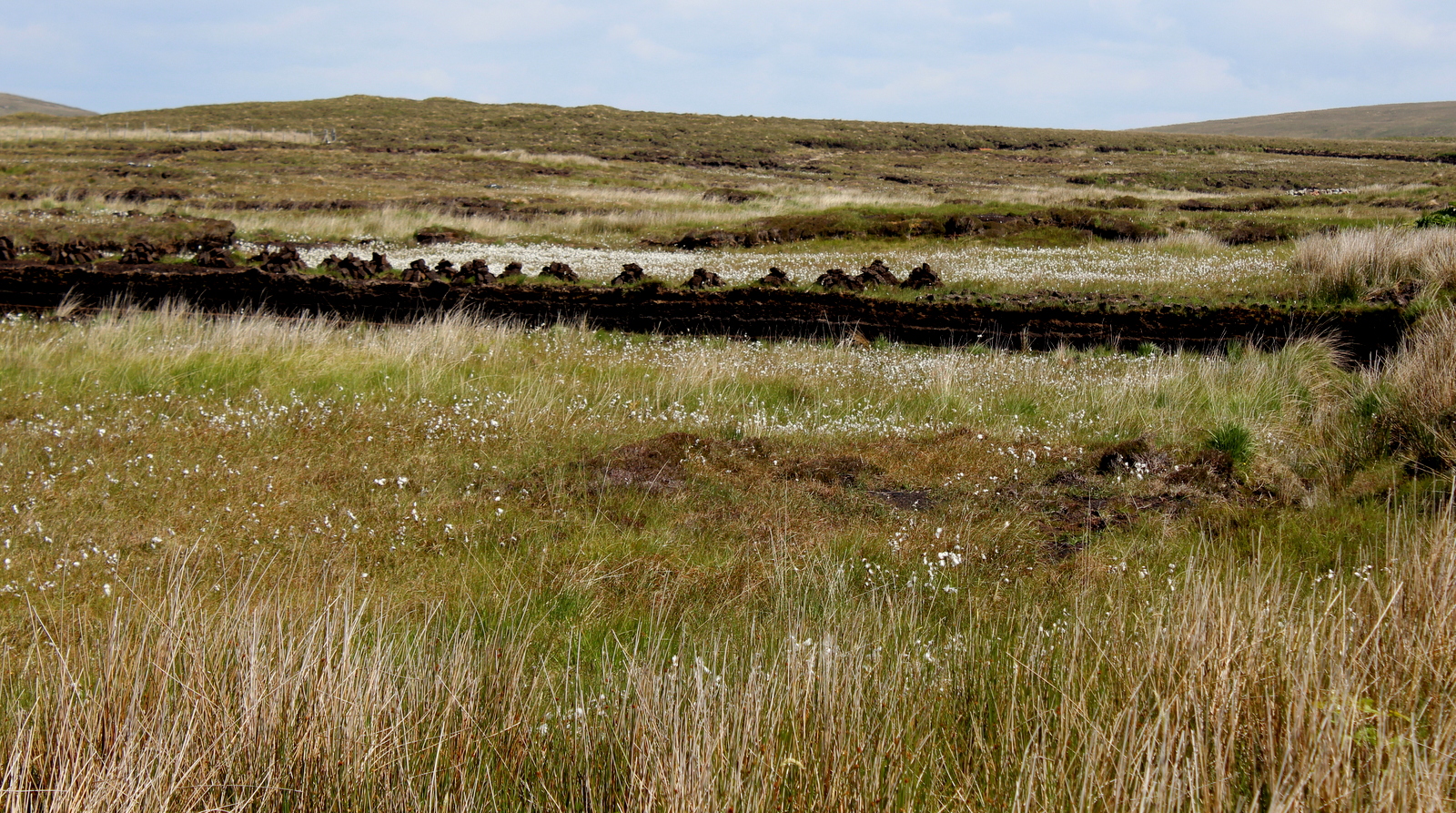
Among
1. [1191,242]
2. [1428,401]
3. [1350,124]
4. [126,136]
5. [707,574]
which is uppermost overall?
[1350,124]

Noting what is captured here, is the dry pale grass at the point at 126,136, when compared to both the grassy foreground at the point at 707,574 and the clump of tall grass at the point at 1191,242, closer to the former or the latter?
the grassy foreground at the point at 707,574

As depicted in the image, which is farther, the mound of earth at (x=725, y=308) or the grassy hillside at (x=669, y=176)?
the grassy hillside at (x=669, y=176)

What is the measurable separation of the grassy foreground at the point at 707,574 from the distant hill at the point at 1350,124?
141 m

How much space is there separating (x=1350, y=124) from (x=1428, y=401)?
7023 inches

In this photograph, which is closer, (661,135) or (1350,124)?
(661,135)

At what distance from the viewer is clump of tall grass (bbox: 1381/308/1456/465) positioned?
669 centimetres

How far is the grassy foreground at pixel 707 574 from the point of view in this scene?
2.64 meters

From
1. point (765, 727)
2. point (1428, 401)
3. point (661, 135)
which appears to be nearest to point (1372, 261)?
point (1428, 401)

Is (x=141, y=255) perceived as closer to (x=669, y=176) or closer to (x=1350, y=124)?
(x=669, y=176)

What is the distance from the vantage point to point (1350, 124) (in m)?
146

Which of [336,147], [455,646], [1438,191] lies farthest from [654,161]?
[455,646]

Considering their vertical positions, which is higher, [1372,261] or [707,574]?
[1372,261]

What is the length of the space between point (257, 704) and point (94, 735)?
500mm

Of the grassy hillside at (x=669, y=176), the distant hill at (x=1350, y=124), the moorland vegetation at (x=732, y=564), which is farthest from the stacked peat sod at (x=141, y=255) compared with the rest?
the distant hill at (x=1350, y=124)
